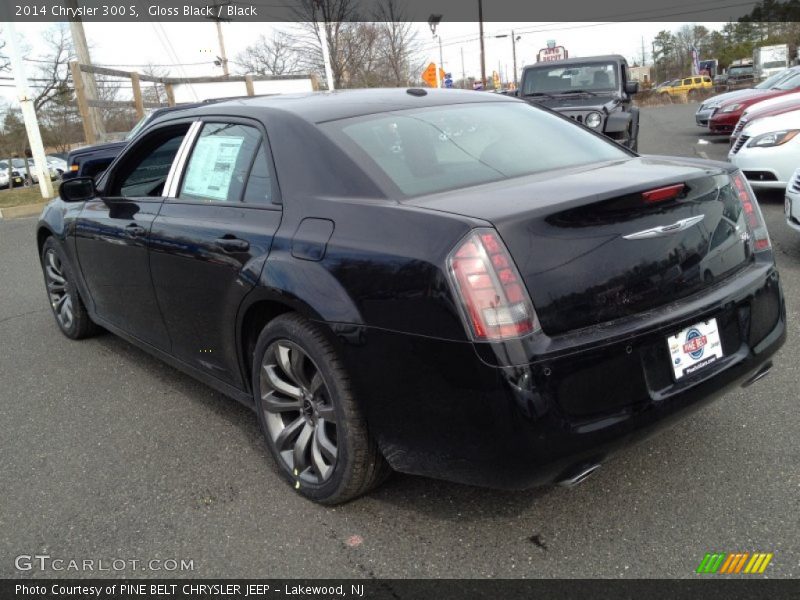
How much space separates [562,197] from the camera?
93.6 inches

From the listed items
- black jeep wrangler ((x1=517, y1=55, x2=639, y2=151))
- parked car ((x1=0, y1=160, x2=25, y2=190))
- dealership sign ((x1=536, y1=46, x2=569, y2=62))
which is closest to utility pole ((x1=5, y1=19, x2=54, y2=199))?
black jeep wrangler ((x1=517, y1=55, x2=639, y2=151))

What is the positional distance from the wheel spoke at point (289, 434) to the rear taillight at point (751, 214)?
1970 millimetres

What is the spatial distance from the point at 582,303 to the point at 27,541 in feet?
7.49

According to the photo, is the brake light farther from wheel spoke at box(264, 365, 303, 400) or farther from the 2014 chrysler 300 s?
wheel spoke at box(264, 365, 303, 400)

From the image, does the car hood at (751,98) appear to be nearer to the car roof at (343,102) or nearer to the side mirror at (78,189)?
the car roof at (343,102)

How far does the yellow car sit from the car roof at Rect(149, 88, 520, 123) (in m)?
41.5

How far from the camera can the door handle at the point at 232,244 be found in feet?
9.54

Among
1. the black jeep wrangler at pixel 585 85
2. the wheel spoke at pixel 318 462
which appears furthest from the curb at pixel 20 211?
the wheel spoke at pixel 318 462

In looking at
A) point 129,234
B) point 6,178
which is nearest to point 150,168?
point 129,234

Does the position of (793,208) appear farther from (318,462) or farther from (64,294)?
(64,294)

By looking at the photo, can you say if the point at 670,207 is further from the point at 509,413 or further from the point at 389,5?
the point at 389,5

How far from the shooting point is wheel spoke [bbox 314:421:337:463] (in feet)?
8.89

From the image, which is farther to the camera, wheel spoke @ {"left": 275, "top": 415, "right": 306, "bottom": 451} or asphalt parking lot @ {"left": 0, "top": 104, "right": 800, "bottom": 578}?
wheel spoke @ {"left": 275, "top": 415, "right": 306, "bottom": 451}

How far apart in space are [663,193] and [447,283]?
88cm
